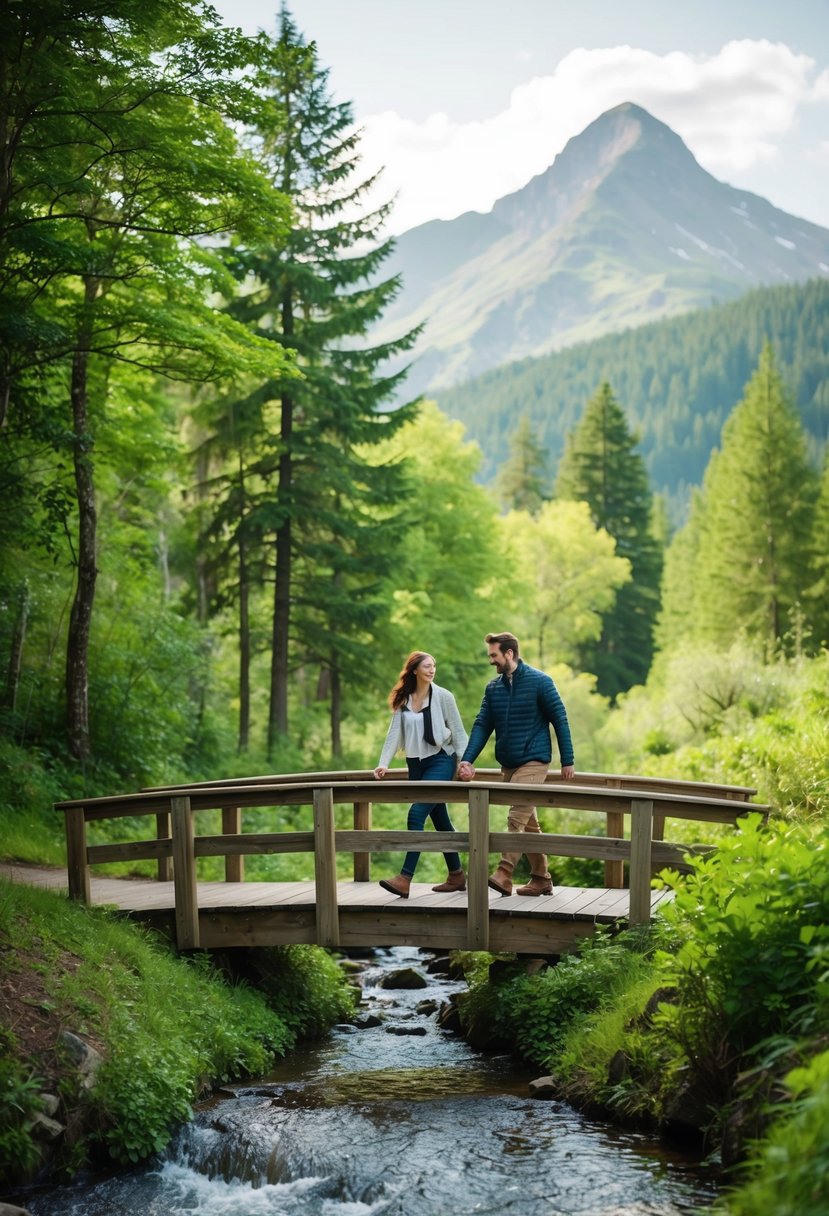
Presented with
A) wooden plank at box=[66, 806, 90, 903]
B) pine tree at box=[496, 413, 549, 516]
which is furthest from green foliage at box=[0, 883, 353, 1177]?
pine tree at box=[496, 413, 549, 516]

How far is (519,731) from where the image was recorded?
9328 millimetres

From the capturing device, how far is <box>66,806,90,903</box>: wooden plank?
9.37m

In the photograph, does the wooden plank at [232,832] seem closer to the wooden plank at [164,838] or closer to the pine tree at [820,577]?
the wooden plank at [164,838]

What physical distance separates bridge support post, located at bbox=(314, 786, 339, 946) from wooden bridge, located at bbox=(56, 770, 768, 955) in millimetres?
10

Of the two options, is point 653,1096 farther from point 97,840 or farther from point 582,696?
point 582,696

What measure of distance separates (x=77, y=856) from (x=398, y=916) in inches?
107

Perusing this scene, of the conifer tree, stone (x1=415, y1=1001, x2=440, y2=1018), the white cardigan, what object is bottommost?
stone (x1=415, y1=1001, x2=440, y2=1018)

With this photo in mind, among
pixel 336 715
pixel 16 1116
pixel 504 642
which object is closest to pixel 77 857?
pixel 16 1116

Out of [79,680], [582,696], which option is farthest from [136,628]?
[582,696]

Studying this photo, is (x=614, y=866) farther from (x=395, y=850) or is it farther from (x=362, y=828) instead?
(x=395, y=850)

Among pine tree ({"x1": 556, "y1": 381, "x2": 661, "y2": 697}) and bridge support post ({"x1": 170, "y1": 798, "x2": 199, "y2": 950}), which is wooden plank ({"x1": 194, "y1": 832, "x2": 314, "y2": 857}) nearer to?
bridge support post ({"x1": 170, "y1": 798, "x2": 199, "y2": 950})

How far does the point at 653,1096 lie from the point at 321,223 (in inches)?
832

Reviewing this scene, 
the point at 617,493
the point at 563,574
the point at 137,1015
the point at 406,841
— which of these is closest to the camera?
the point at 137,1015

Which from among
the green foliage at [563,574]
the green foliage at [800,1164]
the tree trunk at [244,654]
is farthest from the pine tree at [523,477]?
the green foliage at [800,1164]
